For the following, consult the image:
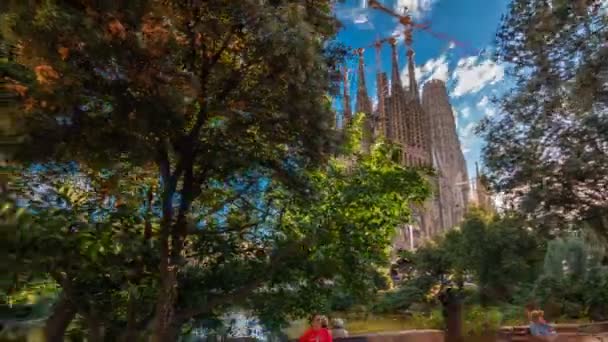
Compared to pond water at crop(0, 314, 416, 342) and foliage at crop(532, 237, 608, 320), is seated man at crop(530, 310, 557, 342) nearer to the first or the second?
pond water at crop(0, 314, 416, 342)

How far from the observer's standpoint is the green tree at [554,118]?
9.52 meters

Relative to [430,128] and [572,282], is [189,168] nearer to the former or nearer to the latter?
[572,282]

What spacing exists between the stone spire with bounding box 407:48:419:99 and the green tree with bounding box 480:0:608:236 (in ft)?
267

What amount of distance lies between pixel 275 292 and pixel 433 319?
364 inches

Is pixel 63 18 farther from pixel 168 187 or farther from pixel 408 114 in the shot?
pixel 408 114

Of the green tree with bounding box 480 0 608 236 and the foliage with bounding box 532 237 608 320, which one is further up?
the green tree with bounding box 480 0 608 236

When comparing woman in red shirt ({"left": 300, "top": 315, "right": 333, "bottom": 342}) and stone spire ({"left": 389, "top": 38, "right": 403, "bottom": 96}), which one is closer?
woman in red shirt ({"left": 300, "top": 315, "right": 333, "bottom": 342})

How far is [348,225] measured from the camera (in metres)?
7.65

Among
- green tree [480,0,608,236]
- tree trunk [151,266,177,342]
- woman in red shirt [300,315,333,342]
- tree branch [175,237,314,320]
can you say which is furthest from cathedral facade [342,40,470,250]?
tree trunk [151,266,177,342]

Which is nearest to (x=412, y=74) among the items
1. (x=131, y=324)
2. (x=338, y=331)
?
(x=338, y=331)

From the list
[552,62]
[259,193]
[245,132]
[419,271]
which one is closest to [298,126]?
[245,132]

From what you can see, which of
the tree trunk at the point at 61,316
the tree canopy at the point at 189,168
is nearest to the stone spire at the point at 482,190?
the tree canopy at the point at 189,168

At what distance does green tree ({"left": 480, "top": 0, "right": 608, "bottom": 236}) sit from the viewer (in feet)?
31.2

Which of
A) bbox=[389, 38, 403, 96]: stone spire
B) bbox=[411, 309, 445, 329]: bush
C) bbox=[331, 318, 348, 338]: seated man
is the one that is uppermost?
bbox=[389, 38, 403, 96]: stone spire
